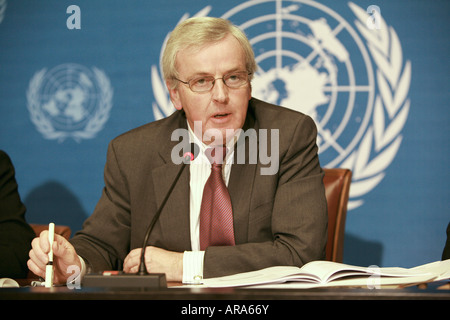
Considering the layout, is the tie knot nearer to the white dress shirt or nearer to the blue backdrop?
the white dress shirt

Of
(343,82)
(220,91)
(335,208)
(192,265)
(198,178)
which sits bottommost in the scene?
(192,265)

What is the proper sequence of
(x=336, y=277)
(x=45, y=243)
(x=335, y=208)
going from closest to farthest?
(x=336, y=277)
(x=45, y=243)
(x=335, y=208)

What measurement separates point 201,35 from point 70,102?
154cm

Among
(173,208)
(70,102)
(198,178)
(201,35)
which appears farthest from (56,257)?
(70,102)

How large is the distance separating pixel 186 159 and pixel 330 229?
0.96 m

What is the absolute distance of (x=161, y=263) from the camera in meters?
1.74

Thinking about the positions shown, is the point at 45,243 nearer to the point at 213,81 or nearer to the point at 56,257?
the point at 56,257

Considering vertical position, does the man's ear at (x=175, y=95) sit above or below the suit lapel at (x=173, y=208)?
above

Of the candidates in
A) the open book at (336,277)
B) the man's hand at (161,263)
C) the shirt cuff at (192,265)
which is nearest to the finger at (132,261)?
the man's hand at (161,263)

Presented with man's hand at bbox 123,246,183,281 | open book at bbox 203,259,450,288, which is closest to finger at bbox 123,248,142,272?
man's hand at bbox 123,246,183,281

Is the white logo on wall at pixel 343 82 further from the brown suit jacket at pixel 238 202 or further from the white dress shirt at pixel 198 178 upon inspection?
the white dress shirt at pixel 198 178

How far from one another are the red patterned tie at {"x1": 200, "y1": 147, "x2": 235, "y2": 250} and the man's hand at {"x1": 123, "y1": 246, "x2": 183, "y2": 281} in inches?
10.2

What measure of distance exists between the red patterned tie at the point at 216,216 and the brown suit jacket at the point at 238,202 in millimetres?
29

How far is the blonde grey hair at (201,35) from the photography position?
1980mm
